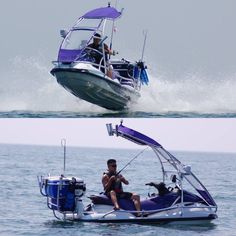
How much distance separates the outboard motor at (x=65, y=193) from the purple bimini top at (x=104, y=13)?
289 inches

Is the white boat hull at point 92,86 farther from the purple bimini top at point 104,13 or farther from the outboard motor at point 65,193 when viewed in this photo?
the outboard motor at point 65,193

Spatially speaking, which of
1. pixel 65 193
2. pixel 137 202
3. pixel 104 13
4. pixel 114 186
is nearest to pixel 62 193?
pixel 65 193

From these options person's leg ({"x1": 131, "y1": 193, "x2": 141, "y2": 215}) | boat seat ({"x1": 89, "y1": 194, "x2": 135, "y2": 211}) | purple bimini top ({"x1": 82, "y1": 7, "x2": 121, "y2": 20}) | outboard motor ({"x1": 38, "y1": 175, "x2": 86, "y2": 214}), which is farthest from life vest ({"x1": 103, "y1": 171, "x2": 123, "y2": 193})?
purple bimini top ({"x1": 82, "y1": 7, "x2": 121, "y2": 20})

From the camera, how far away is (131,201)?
69.1 ft

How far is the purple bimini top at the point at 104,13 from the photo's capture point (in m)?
26.8

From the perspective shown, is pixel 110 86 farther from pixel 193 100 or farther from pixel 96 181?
pixel 96 181

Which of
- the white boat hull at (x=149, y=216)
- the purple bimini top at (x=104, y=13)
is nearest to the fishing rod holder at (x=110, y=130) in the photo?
the white boat hull at (x=149, y=216)

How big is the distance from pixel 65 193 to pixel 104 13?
778 cm

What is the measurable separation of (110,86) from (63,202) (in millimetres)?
6841

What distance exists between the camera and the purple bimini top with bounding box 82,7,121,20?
2683 cm

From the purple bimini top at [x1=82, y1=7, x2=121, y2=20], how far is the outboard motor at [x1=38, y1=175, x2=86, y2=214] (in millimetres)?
7333

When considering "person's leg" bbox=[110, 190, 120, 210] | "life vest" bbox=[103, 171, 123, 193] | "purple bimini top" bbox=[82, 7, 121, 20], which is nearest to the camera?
"person's leg" bbox=[110, 190, 120, 210]

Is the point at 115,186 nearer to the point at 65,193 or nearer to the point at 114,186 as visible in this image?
the point at 114,186

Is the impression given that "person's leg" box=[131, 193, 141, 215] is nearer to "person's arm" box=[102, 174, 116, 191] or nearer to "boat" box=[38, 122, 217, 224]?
"boat" box=[38, 122, 217, 224]
